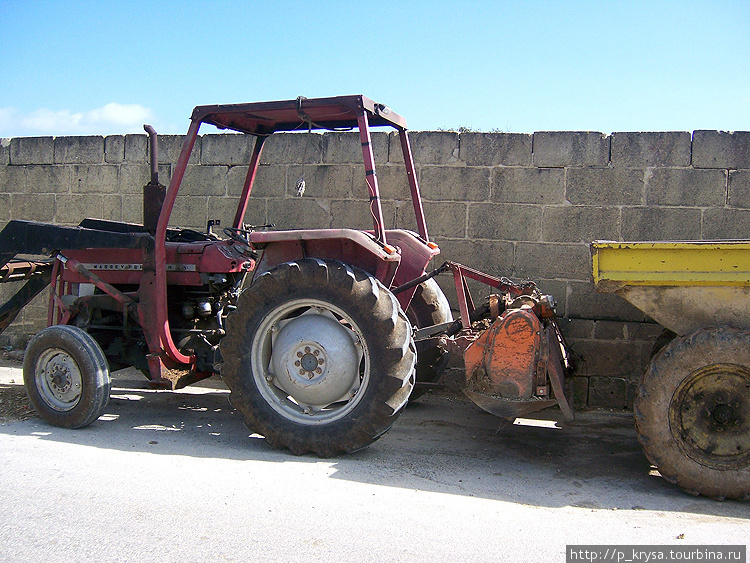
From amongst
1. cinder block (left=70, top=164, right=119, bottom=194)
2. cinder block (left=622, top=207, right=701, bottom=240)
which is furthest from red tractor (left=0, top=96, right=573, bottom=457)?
cinder block (left=70, top=164, right=119, bottom=194)

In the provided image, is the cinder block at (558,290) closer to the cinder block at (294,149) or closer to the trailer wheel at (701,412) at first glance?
the trailer wheel at (701,412)

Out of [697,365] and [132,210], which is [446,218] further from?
[132,210]

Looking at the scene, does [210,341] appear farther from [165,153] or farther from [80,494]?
[165,153]

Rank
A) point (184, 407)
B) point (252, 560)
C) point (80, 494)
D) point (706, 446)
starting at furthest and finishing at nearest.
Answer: point (184, 407), point (706, 446), point (80, 494), point (252, 560)

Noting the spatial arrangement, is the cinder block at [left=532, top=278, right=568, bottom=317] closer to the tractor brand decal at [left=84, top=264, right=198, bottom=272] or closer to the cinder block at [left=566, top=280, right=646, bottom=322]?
the cinder block at [left=566, top=280, right=646, bottom=322]

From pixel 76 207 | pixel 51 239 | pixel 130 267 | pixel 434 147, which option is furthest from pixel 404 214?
pixel 76 207

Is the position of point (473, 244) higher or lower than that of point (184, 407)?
higher

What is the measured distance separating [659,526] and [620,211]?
10.9ft

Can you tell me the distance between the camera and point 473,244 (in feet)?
19.8

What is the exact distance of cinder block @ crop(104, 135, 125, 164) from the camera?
7.14 m

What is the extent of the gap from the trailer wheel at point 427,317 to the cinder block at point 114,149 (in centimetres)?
408

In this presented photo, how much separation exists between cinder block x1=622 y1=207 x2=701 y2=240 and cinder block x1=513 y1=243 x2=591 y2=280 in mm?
439

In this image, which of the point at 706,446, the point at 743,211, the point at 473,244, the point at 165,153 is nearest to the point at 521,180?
the point at 473,244

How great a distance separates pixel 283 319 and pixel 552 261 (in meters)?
2.72
